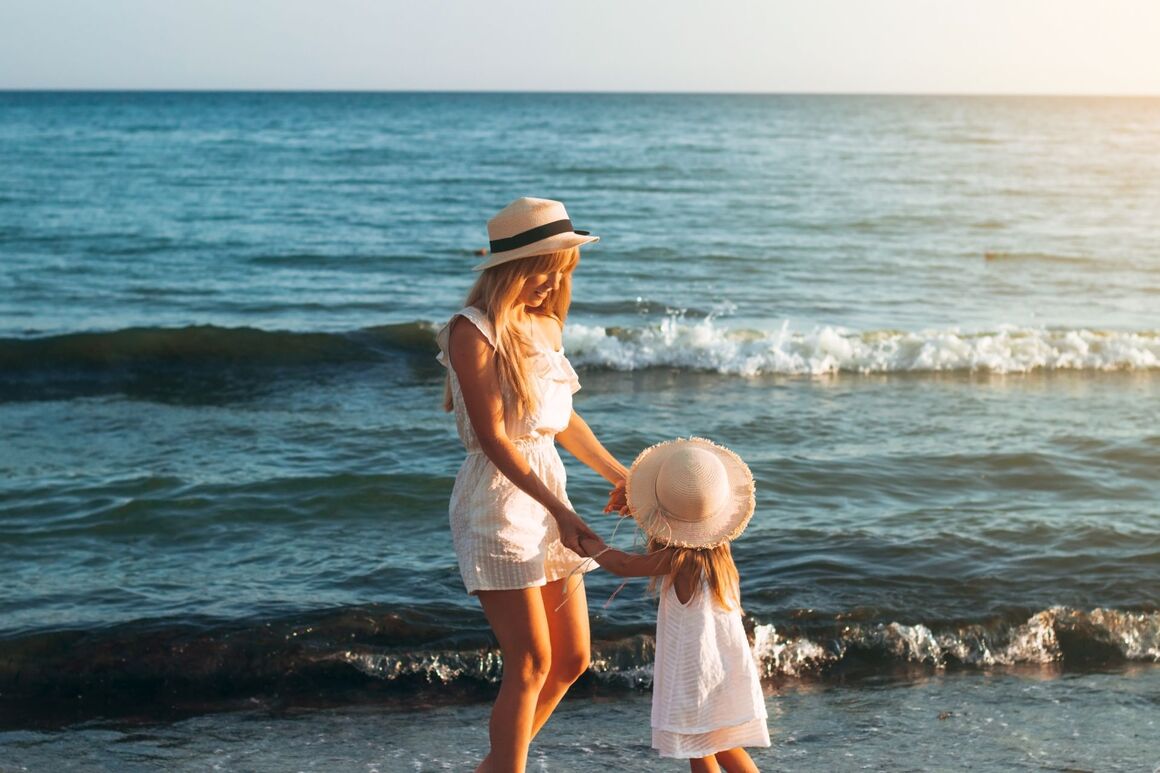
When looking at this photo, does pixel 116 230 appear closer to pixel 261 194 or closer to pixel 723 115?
pixel 261 194

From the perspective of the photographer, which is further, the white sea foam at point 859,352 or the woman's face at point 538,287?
the white sea foam at point 859,352

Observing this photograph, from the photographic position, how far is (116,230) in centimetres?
2211

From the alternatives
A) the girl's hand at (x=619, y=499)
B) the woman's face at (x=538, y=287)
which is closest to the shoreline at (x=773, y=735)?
the girl's hand at (x=619, y=499)

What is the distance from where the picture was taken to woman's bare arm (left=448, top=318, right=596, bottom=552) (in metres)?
3.06

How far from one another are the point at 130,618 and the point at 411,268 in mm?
13450

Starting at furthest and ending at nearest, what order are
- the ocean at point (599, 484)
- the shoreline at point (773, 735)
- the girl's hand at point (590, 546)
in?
the ocean at point (599, 484)
the shoreline at point (773, 735)
the girl's hand at point (590, 546)

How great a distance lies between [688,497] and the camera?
308 centimetres

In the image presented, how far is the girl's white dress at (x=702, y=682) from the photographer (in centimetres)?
321

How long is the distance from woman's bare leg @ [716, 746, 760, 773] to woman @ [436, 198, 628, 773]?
1.62 ft

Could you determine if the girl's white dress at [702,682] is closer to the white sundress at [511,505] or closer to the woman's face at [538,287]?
the white sundress at [511,505]

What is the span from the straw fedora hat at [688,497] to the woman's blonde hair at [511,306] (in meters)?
0.36

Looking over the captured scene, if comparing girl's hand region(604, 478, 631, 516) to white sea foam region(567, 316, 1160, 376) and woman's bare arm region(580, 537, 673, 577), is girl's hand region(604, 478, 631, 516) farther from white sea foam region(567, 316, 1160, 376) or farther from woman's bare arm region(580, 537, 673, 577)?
white sea foam region(567, 316, 1160, 376)

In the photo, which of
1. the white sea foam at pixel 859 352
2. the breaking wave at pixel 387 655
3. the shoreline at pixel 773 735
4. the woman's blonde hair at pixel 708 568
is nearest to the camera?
the woman's blonde hair at pixel 708 568

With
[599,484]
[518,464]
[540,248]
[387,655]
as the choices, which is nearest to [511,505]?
[518,464]
